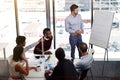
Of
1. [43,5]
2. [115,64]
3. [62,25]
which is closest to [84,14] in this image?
[62,25]

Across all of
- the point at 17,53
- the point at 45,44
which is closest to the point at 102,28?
the point at 45,44

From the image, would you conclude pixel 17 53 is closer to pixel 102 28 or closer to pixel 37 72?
pixel 37 72

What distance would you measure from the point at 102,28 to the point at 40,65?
200 cm

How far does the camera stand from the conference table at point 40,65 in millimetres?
3850

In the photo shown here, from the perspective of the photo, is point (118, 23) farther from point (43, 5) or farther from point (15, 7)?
point (15, 7)

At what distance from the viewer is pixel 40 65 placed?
418 centimetres

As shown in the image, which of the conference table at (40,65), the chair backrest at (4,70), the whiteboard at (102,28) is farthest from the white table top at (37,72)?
the whiteboard at (102,28)

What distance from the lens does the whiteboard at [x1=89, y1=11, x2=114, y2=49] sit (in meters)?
5.34

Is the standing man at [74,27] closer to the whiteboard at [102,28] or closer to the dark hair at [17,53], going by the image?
the whiteboard at [102,28]

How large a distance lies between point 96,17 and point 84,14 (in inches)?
31.7

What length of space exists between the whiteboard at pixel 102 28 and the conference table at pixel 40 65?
4.69ft

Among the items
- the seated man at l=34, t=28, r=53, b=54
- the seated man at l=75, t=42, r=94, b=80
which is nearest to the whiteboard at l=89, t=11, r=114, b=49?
the seated man at l=34, t=28, r=53, b=54

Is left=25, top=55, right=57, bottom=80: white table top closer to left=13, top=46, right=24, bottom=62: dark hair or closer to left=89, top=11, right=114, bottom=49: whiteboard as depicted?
left=13, top=46, right=24, bottom=62: dark hair

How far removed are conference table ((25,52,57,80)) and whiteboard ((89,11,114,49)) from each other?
143cm
